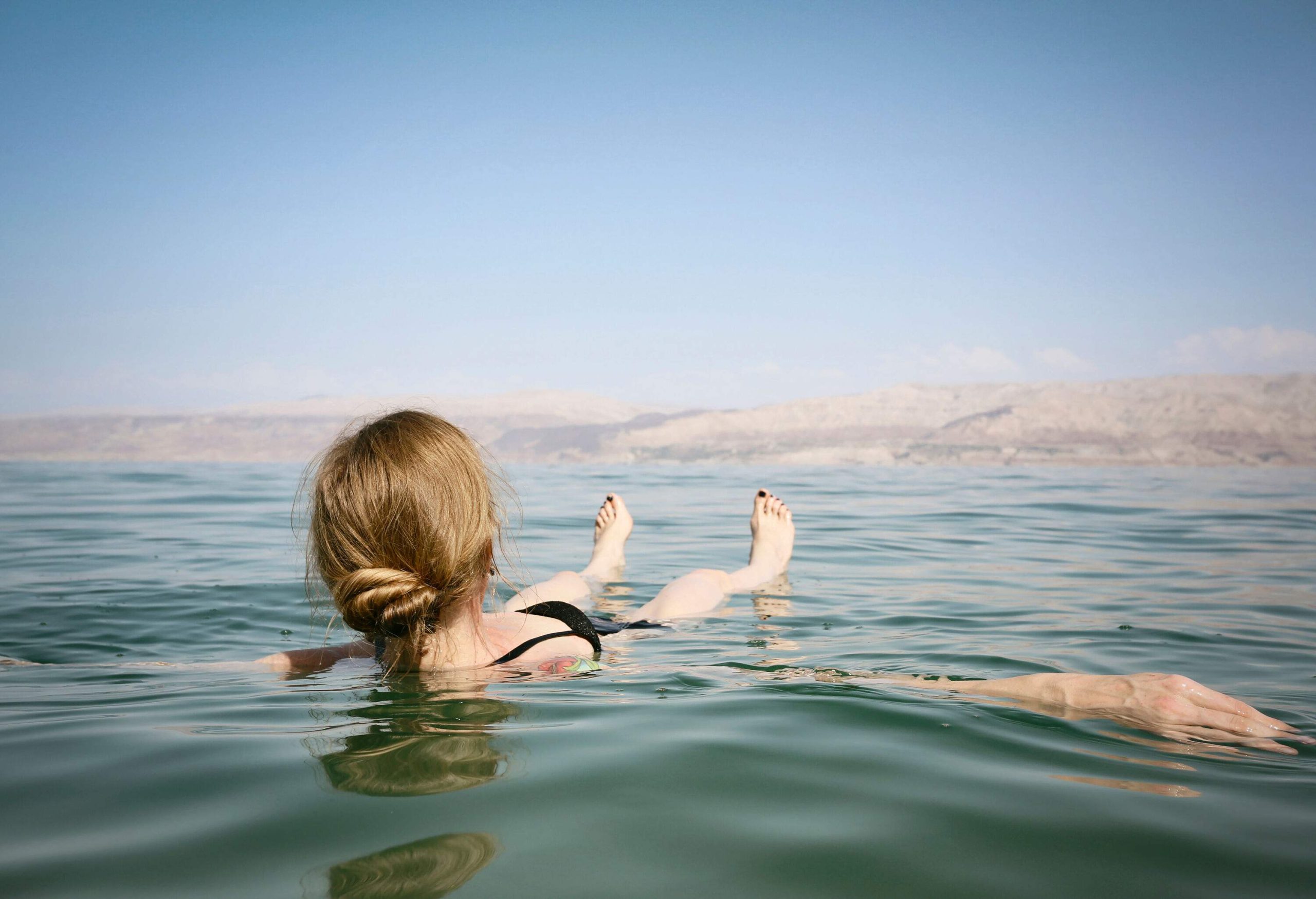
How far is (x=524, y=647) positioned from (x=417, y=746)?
0.83 metres

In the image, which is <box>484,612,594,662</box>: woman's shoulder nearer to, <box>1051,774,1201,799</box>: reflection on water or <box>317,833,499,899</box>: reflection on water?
<box>317,833,499,899</box>: reflection on water

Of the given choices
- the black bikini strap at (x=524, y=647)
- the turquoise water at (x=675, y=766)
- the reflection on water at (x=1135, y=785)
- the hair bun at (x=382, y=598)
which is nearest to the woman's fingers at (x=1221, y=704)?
the turquoise water at (x=675, y=766)

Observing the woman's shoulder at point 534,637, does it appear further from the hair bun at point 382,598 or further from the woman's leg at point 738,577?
the woman's leg at point 738,577

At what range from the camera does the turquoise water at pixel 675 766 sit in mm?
1229

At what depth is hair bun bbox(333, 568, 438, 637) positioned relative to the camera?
1.98 meters

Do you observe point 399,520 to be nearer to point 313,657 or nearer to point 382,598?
point 382,598

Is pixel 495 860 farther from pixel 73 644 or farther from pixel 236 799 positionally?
pixel 73 644

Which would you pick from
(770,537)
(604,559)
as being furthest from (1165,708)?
(604,559)

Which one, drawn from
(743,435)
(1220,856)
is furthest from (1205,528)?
(743,435)

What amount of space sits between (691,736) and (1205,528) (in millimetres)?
7272

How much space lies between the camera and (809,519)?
8.47m

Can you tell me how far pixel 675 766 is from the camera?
1.64m

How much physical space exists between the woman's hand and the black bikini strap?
4.45 ft

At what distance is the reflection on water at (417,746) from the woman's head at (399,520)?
22 cm
